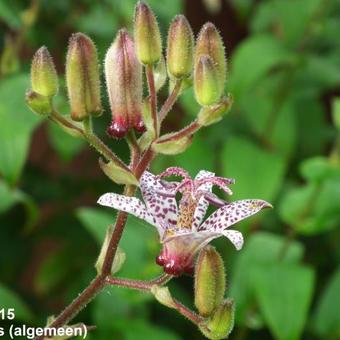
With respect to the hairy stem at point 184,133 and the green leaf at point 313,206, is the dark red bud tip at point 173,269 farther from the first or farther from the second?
the green leaf at point 313,206

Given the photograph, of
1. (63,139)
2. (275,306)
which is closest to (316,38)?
(63,139)

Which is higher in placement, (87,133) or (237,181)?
(87,133)

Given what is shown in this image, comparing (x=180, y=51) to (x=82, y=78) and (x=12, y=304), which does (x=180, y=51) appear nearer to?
(x=82, y=78)

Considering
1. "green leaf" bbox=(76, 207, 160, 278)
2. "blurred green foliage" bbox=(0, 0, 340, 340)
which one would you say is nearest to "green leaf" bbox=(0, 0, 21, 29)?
"blurred green foliage" bbox=(0, 0, 340, 340)

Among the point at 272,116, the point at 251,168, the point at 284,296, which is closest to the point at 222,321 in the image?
the point at 284,296

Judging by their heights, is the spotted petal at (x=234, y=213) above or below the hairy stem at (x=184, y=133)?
below

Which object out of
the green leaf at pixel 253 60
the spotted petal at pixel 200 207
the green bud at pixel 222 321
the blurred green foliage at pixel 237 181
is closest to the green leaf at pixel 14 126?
the blurred green foliage at pixel 237 181

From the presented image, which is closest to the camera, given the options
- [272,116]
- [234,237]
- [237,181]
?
[234,237]
